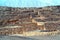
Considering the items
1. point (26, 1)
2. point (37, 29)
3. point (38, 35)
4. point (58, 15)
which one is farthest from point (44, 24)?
point (26, 1)

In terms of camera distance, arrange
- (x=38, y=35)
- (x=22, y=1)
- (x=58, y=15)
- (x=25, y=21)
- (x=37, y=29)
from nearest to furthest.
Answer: (x=38, y=35)
(x=37, y=29)
(x=25, y=21)
(x=58, y=15)
(x=22, y=1)

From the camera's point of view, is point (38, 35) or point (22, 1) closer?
point (38, 35)

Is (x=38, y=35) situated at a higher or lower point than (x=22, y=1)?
lower

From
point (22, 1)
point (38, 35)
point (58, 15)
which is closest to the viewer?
point (38, 35)

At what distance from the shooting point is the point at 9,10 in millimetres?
8711

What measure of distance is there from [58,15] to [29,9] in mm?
1409

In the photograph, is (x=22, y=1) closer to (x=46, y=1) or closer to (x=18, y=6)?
(x=18, y=6)

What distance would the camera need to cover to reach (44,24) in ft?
20.6

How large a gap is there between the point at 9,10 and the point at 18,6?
1.65ft

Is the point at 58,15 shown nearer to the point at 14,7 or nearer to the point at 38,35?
the point at 14,7

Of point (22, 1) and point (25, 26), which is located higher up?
point (22, 1)

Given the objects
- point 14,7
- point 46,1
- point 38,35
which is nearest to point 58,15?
point 46,1

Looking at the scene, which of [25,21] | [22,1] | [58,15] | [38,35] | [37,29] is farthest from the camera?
[22,1]

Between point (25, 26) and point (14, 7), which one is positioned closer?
point (25, 26)
